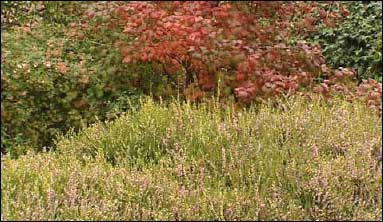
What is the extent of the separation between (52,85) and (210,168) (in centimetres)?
203

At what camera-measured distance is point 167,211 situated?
3.49 metres

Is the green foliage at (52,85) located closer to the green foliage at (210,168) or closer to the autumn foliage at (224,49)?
the autumn foliage at (224,49)

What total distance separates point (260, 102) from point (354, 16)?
3102 millimetres

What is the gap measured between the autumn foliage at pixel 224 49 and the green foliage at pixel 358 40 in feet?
4.86

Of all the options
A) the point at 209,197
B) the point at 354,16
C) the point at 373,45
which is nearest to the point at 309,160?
the point at 209,197

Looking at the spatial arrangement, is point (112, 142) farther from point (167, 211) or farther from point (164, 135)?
point (167, 211)

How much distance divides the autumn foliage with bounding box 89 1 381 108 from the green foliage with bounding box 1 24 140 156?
0.31 m

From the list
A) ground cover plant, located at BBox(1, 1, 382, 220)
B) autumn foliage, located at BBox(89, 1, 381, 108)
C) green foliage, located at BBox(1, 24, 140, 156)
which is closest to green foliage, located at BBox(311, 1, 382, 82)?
ground cover plant, located at BBox(1, 1, 382, 220)

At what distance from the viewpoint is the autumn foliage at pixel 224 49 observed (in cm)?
524

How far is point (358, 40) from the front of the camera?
7598mm

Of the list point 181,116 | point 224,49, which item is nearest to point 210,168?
point 181,116

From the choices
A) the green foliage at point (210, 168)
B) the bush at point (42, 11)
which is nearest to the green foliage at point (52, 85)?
the bush at point (42, 11)

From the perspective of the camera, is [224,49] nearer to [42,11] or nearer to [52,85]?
[52,85]

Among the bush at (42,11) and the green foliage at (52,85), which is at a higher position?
the bush at (42,11)
